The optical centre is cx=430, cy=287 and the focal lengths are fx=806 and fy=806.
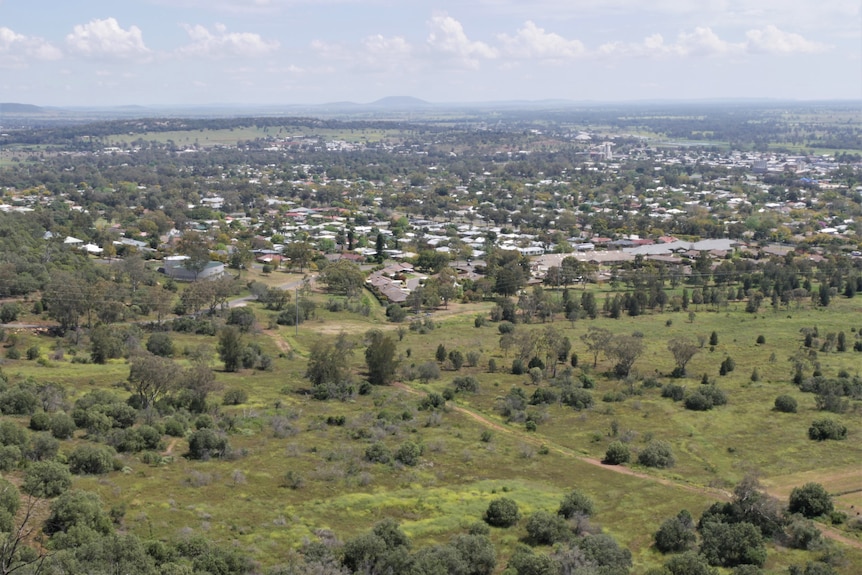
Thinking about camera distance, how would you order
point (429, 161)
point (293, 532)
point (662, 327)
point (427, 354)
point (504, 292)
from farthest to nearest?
point (429, 161) → point (504, 292) → point (662, 327) → point (427, 354) → point (293, 532)

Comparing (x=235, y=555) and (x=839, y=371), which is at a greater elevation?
(x=235, y=555)

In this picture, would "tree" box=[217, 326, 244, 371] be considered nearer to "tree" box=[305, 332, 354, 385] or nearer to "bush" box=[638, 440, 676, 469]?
"tree" box=[305, 332, 354, 385]

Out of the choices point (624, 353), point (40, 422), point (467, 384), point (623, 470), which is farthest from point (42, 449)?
point (624, 353)

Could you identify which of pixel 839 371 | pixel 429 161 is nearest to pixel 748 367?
pixel 839 371

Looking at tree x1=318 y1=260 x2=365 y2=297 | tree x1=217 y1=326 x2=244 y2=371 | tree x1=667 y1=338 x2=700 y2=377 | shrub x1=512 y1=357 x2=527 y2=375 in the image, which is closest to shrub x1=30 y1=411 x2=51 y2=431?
tree x1=217 y1=326 x2=244 y2=371

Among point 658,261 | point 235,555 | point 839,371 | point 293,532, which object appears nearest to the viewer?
point 235,555

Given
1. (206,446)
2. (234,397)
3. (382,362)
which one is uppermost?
(206,446)

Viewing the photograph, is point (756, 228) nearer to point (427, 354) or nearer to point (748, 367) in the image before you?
point (748, 367)

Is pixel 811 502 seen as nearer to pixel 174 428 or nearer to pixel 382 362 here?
pixel 382 362
